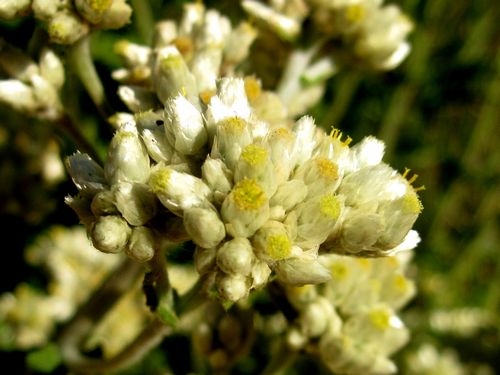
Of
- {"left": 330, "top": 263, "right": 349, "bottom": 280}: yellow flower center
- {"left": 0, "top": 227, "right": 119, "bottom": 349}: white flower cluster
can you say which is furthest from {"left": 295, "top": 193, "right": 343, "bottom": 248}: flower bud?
{"left": 0, "top": 227, "right": 119, "bottom": 349}: white flower cluster

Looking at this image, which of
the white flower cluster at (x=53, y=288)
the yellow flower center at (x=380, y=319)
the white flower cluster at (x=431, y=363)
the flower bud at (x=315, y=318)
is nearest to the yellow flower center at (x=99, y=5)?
the flower bud at (x=315, y=318)

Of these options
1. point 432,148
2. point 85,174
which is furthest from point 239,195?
point 432,148

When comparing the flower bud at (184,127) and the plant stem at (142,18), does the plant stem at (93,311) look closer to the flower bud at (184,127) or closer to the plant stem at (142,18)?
the flower bud at (184,127)

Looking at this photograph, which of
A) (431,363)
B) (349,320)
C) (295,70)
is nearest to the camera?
(349,320)

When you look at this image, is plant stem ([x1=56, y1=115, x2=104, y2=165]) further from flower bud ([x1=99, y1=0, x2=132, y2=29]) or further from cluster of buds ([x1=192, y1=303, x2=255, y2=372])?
cluster of buds ([x1=192, y1=303, x2=255, y2=372])

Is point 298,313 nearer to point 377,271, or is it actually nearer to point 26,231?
point 377,271

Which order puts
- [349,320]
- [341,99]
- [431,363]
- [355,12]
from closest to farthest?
[349,320]
[355,12]
[431,363]
[341,99]

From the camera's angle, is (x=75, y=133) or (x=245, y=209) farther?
(x=75, y=133)

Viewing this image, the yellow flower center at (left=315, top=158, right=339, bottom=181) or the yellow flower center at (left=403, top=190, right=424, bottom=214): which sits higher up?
the yellow flower center at (left=315, top=158, right=339, bottom=181)

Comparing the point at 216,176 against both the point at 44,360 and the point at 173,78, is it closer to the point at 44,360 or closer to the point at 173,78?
the point at 173,78
